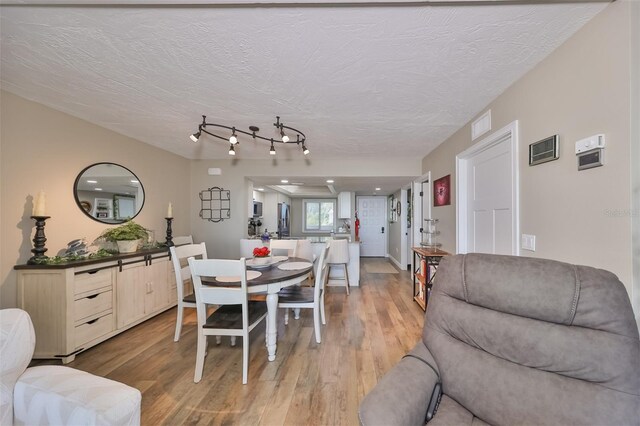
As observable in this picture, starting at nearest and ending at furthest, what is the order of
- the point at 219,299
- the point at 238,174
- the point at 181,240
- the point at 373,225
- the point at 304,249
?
the point at 219,299 < the point at 304,249 < the point at 181,240 < the point at 238,174 < the point at 373,225

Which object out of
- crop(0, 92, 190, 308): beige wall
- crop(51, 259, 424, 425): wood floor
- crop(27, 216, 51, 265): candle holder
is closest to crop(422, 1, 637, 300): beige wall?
crop(51, 259, 424, 425): wood floor

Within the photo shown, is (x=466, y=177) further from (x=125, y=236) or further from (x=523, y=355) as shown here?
(x=125, y=236)

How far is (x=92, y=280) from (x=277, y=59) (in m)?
2.61


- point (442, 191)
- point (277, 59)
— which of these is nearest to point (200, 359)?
point (277, 59)

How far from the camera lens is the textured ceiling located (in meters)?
1.28

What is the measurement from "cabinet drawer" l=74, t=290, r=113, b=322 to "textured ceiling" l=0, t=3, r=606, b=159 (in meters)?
1.82

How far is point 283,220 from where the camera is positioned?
25.1 feet

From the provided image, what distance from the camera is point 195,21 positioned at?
1.31 meters

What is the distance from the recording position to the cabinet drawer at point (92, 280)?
2217 mm

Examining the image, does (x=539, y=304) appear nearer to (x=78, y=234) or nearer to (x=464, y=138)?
(x=464, y=138)

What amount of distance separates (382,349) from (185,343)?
1.96 m

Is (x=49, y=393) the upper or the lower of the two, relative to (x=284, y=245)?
lower

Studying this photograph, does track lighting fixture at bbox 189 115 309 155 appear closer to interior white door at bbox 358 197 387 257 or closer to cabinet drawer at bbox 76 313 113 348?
cabinet drawer at bbox 76 313 113 348


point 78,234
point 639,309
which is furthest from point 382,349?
point 78,234
